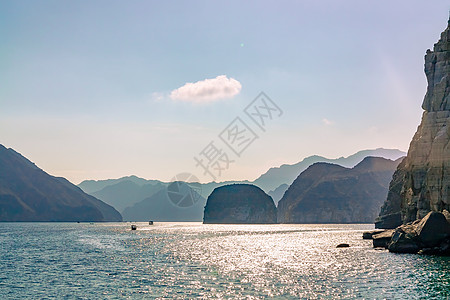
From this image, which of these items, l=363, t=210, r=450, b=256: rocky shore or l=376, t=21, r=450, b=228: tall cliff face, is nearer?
l=363, t=210, r=450, b=256: rocky shore

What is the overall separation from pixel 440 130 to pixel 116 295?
79.8 meters

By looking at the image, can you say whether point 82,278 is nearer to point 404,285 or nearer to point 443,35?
point 404,285

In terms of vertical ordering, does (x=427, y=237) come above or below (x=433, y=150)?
below

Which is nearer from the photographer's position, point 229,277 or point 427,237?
point 229,277

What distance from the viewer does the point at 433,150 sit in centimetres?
9194

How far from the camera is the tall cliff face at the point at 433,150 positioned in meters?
88.4

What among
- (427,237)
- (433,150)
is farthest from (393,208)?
(427,237)

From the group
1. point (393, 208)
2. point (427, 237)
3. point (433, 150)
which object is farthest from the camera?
point (393, 208)

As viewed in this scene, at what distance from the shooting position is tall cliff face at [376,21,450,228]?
88.4 metres

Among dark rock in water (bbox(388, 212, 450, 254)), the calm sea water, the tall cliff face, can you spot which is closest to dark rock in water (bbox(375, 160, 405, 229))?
the tall cliff face

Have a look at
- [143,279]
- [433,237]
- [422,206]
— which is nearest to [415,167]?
[422,206]

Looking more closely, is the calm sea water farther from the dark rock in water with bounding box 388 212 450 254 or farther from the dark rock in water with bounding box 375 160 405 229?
the dark rock in water with bounding box 375 160 405 229

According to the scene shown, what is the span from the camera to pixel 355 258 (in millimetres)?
72250

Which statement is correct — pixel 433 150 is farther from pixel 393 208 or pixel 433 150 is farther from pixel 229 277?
pixel 393 208
